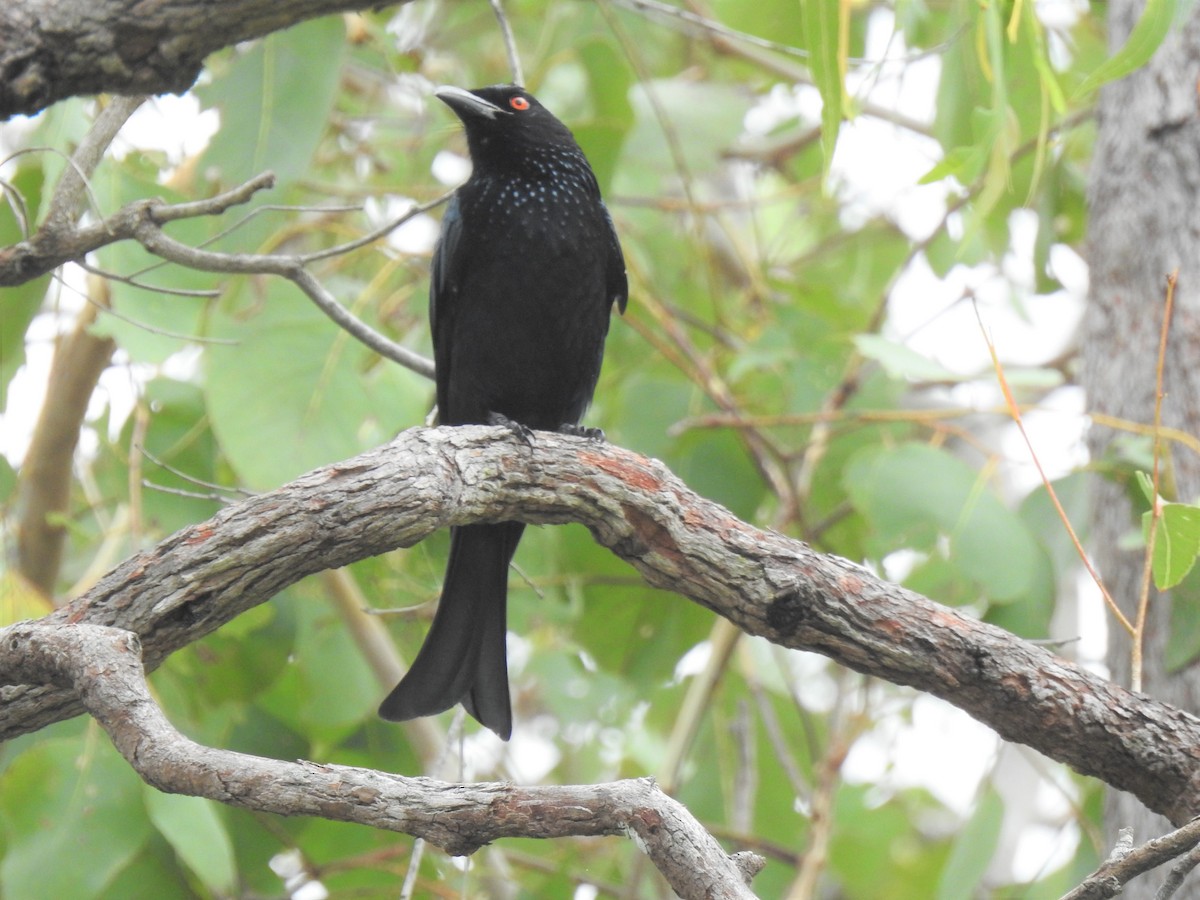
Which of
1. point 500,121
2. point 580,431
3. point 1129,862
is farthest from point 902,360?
point 1129,862

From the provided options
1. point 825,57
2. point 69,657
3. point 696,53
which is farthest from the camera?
point 696,53

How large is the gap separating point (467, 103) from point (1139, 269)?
1975mm

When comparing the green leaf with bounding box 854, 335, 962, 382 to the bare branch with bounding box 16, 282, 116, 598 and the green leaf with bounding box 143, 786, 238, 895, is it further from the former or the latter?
the bare branch with bounding box 16, 282, 116, 598

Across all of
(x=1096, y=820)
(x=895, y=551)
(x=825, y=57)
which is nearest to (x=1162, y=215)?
(x=895, y=551)

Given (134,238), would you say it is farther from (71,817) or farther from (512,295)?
(71,817)

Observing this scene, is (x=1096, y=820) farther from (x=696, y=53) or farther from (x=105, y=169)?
(x=696, y=53)

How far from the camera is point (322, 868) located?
12.7ft

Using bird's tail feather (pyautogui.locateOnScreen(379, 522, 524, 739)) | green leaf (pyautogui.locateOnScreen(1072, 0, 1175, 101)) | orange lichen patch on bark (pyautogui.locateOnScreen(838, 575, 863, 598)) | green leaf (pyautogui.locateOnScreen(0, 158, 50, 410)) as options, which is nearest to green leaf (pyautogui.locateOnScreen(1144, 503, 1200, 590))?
orange lichen patch on bark (pyautogui.locateOnScreen(838, 575, 863, 598))

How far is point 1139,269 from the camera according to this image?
346 cm

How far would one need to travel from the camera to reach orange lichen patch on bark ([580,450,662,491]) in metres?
2.49

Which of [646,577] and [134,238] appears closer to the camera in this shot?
[134,238]

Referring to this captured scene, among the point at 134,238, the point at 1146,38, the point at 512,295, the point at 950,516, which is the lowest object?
the point at 950,516

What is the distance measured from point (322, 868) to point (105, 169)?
213 centimetres

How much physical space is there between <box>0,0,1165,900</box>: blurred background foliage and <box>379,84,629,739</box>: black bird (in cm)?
15
